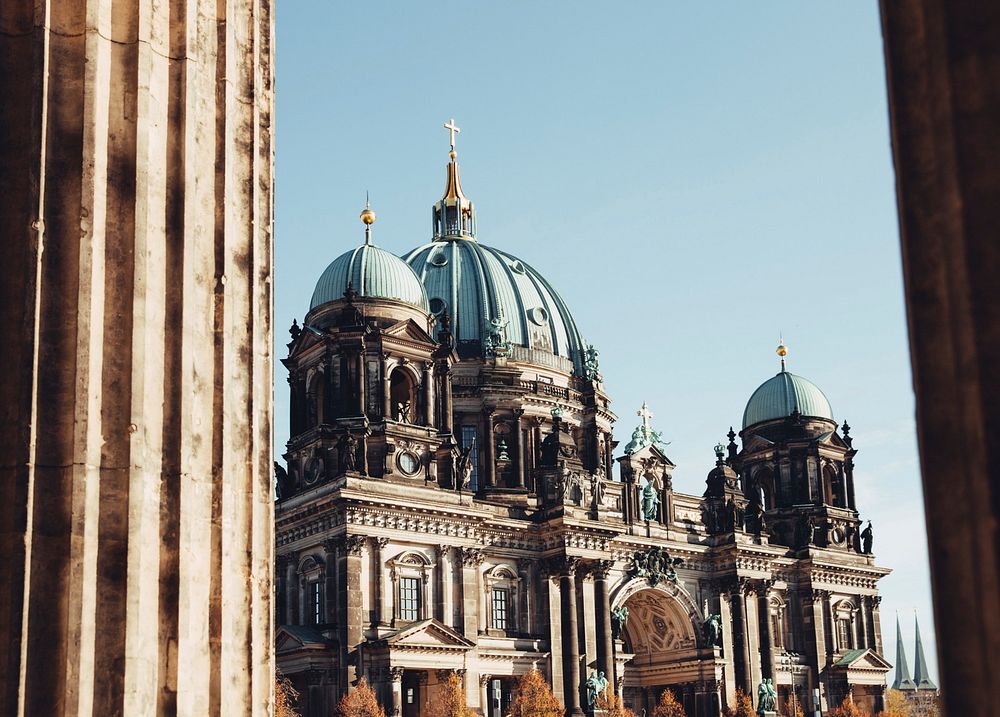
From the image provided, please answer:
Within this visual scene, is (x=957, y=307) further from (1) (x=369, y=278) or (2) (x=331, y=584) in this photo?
(1) (x=369, y=278)

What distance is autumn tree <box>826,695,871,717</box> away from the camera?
75512 mm

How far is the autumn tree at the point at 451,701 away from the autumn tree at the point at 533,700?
310cm

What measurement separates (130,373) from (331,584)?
48.0 m

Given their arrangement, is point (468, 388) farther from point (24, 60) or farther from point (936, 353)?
point (936, 353)

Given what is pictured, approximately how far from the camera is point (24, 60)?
1152cm

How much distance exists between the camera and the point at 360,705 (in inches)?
2105

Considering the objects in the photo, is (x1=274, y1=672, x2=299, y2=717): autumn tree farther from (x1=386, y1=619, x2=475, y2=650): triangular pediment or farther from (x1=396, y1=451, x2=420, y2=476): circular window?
(x1=396, y1=451, x2=420, y2=476): circular window

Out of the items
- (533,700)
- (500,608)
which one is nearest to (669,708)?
(533,700)

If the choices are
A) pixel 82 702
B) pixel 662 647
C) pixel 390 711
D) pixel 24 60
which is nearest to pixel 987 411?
pixel 82 702

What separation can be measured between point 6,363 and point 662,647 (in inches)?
2635

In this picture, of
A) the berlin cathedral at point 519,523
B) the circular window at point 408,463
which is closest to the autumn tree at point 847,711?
the berlin cathedral at point 519,523

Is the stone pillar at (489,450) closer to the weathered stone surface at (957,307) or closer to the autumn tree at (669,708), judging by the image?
the autumn tree at (669,708)

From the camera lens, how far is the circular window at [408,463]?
61.8 metres

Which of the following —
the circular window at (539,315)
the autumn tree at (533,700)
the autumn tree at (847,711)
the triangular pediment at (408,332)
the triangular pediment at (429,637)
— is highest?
the circular window at (539,315)
